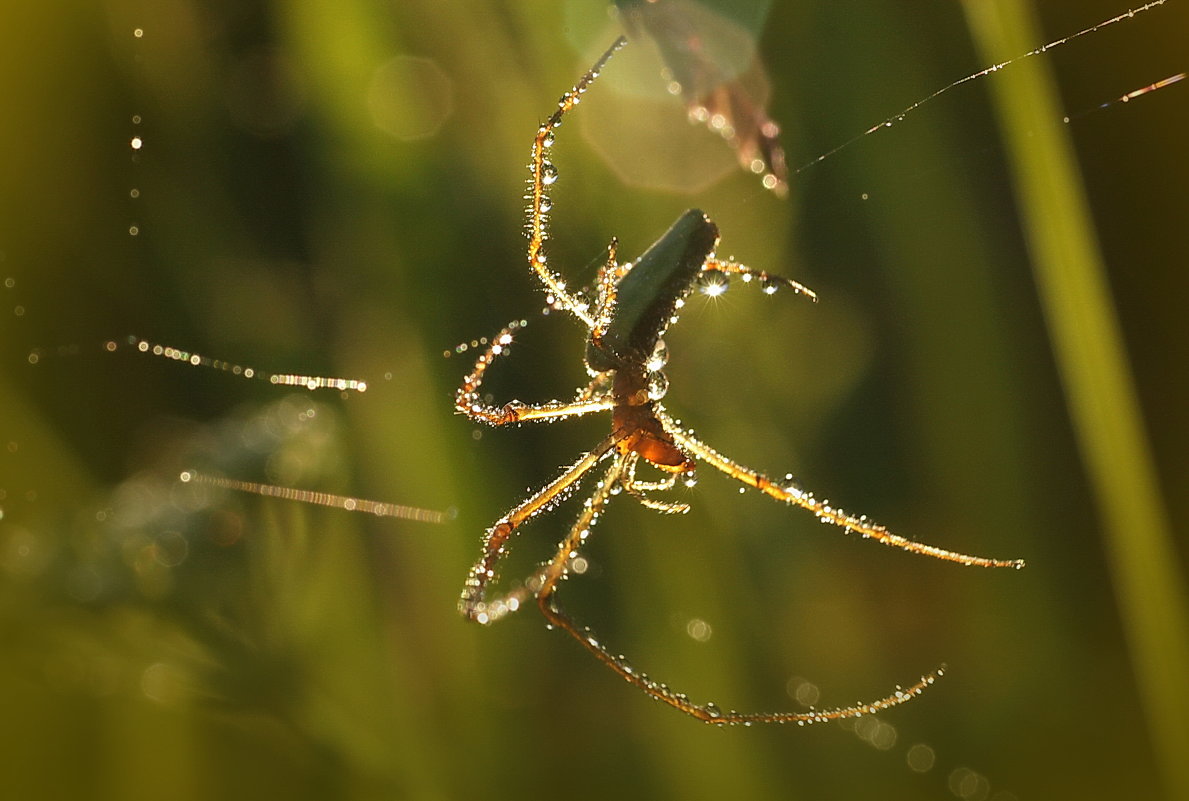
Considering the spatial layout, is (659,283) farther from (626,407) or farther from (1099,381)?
(1099,381)

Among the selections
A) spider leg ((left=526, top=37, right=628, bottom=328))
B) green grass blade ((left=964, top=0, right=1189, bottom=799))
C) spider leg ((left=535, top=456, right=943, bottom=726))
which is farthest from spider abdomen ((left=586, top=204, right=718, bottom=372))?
green grass blade ((left=964, top=0, right=1189, bottom=799))

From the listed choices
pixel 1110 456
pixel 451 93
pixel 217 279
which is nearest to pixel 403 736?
pixel 217 279

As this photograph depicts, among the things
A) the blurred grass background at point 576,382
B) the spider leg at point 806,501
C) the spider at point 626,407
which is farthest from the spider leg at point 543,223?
the blurred grass background at point 576,382

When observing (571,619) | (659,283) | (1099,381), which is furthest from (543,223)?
(1099,381)

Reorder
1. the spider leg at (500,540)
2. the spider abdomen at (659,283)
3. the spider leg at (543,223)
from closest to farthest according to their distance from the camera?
the spider abdomen at (659,283) → the spider leg at (543,223) → the spider leg at (500,540)

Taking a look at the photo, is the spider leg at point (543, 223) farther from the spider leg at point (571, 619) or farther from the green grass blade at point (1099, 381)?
the green grass blade at point (1099, 381)

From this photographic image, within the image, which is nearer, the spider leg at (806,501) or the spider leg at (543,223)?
the spider leg at (806,501)

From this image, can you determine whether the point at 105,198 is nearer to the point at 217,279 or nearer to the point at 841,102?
the point at 217,279

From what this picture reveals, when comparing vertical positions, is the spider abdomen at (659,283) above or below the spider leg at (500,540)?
above
